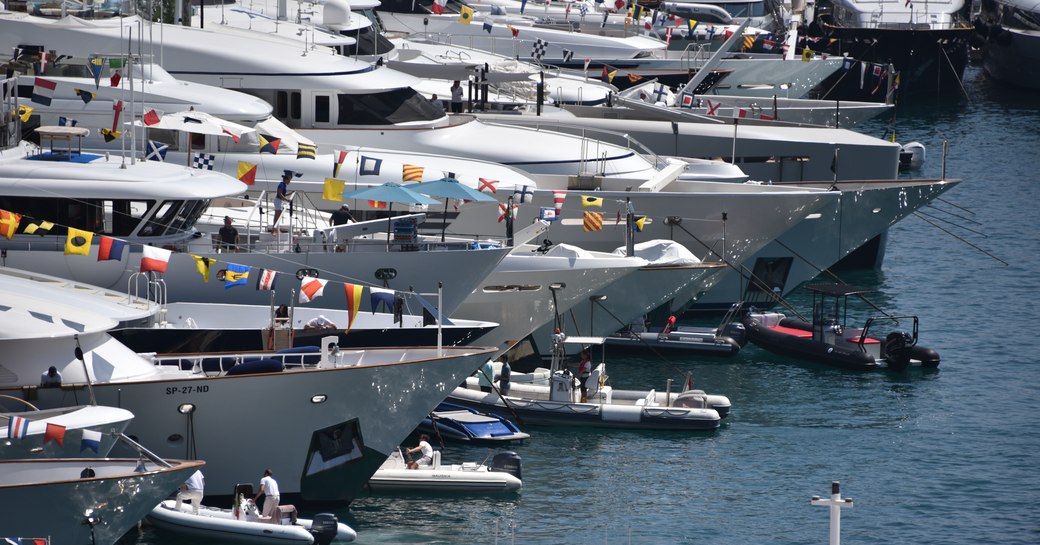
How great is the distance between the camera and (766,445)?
36.0 metres

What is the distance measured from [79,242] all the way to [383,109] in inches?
617

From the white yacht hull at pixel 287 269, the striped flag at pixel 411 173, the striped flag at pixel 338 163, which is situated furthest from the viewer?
the striped flag at pixel 338 163

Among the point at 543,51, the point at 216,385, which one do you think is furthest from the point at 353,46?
the point at 216,385

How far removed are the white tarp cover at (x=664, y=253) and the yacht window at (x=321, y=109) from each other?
8.34 metres

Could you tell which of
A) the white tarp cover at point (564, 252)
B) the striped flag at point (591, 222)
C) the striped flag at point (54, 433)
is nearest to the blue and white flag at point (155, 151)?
the white tarp cover at point (564, 252)

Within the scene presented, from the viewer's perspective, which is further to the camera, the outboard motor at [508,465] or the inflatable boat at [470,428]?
the inflatable boat at [470,428]

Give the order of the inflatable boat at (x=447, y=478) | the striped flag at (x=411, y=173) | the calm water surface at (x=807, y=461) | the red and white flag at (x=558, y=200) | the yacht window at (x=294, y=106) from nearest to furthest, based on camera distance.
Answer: the calm water surface at (x=807, y=461), the inflatable boat at (x=447, y=478), the striped flag at (x=411, y=173), the red and white flag at (x=558, y=200), the yacht window at (x=294, y=106)

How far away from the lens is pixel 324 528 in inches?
1104

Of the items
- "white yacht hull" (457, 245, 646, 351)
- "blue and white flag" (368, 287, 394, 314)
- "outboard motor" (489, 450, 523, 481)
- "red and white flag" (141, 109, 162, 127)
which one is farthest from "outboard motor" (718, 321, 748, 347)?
"red and white flag" (141, 109, 162, 127)

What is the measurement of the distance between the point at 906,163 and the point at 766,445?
37715 mm

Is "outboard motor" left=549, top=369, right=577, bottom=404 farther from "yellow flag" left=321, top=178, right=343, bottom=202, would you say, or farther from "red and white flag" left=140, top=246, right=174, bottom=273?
"red and white flag" left=140, top=246, right=174, bottom=273

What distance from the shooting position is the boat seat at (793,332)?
44000 millimetres

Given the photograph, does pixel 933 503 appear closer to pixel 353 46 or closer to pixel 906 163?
pixel 353 46

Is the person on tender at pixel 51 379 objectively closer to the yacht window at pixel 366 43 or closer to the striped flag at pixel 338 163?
the striped flag at pixel 338 163
